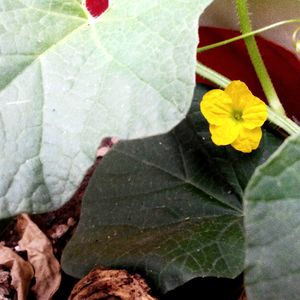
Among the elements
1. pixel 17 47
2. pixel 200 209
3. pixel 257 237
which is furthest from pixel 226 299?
pixel 17 47

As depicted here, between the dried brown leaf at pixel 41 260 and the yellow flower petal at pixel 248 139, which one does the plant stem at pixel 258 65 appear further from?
the dried brown leaf at pixel 41 260

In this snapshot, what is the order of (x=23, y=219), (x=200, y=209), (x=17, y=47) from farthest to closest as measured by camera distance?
1. (x=23, y=219)
2. (x=200, y=209)
3. (x=17, y=47)

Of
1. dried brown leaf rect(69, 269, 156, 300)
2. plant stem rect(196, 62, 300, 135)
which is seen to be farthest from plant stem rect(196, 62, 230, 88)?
dried brown leaf rect(69, 269, 156, 300)

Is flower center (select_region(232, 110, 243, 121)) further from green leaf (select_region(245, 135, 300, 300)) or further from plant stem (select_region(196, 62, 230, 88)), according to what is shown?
green leaf (select_region(245, 135, 300, 300))

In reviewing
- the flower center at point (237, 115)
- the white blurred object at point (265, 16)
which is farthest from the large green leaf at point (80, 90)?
the white blurred object at point (265, 16)

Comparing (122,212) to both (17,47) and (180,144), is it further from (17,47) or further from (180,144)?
(17,47)

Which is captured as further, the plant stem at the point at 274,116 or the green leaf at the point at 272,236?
the plant stem at the point at 274,116

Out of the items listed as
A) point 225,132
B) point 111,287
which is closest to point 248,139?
point 225,132
